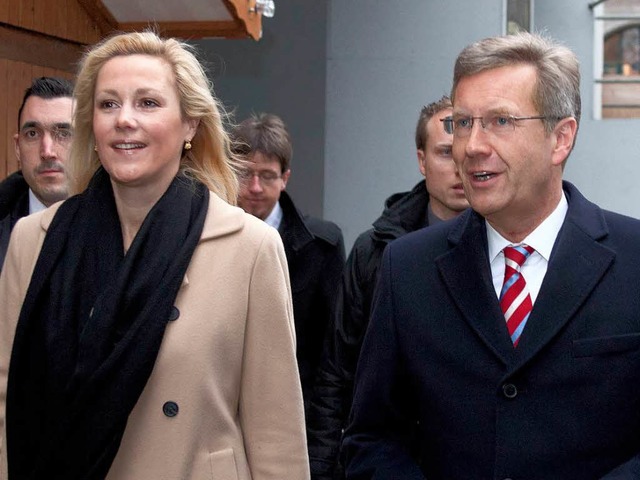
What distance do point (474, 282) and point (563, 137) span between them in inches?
17.2

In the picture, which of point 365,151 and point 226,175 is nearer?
point 226,175

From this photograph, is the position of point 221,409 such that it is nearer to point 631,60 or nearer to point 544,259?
point 544,259

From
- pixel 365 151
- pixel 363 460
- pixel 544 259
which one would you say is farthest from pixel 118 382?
pixel 365 151

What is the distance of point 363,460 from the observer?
3172mm

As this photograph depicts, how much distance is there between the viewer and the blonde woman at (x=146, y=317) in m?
3.43

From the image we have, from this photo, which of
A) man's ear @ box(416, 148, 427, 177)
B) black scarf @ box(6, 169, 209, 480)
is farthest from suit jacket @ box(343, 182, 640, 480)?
man's ear @ box(416, 148, 427, 177)

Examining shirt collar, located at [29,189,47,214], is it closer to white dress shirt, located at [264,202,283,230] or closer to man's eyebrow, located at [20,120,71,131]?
man's eyebrow, located at [20,120,71,131]

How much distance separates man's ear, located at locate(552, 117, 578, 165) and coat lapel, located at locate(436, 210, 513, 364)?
259mm

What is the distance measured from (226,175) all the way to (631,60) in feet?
28.9

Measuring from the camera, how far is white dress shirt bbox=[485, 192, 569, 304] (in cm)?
307

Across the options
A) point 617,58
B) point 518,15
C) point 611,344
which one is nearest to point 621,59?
point 617,58

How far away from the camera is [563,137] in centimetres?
313

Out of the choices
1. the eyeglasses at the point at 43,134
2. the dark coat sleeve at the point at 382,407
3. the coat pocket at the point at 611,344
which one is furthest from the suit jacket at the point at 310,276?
the coat pocket at the point at 611,344

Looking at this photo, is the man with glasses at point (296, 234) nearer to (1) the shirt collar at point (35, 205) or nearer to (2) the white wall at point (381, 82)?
(1) the shirt collar at point (35, 205)
